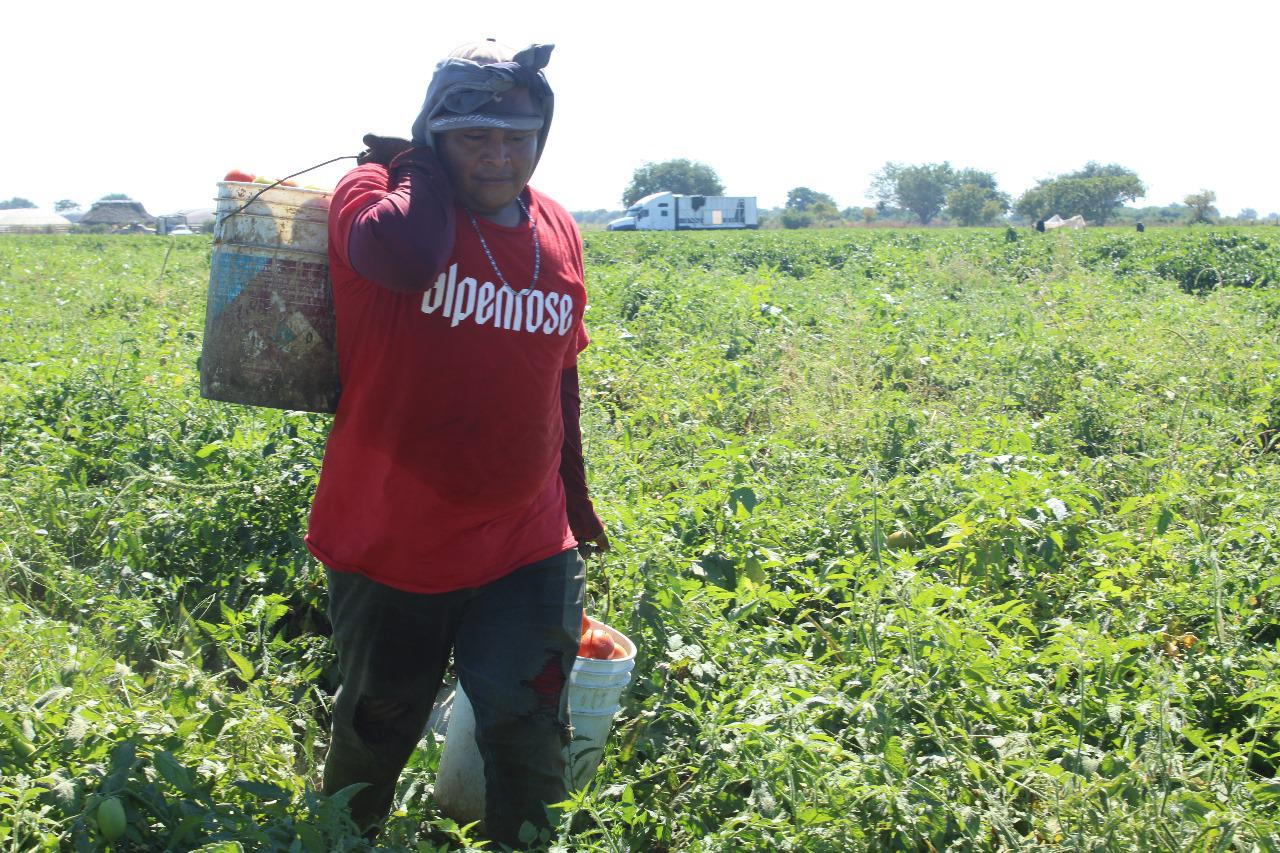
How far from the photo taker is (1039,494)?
423 cm

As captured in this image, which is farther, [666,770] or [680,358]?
[680,358]

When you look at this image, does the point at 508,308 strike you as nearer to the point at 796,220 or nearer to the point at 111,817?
the point at 111,817

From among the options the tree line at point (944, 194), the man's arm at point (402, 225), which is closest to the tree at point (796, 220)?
the tree line at point (944, 194)

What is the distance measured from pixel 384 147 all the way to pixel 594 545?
3.99 feet

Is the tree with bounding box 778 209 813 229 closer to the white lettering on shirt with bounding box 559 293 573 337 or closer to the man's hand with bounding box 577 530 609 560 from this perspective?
the man's hand with bounding box 577 530 609 560

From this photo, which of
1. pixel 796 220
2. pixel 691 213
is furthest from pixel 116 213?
pixel 796 220

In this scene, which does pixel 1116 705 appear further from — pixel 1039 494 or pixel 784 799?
pixel 1039 494

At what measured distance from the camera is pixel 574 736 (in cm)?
299

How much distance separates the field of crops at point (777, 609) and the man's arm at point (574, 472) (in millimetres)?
485

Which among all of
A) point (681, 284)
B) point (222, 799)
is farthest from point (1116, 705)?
point (681, 284)

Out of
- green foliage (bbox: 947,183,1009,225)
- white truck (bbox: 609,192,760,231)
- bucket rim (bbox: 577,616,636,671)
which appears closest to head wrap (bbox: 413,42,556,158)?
bucket rim (bbox: 577,616,636,671)

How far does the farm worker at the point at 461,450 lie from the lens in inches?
97.4

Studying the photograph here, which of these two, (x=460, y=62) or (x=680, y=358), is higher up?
(x=460, y=62)

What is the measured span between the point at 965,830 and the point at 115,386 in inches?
203
